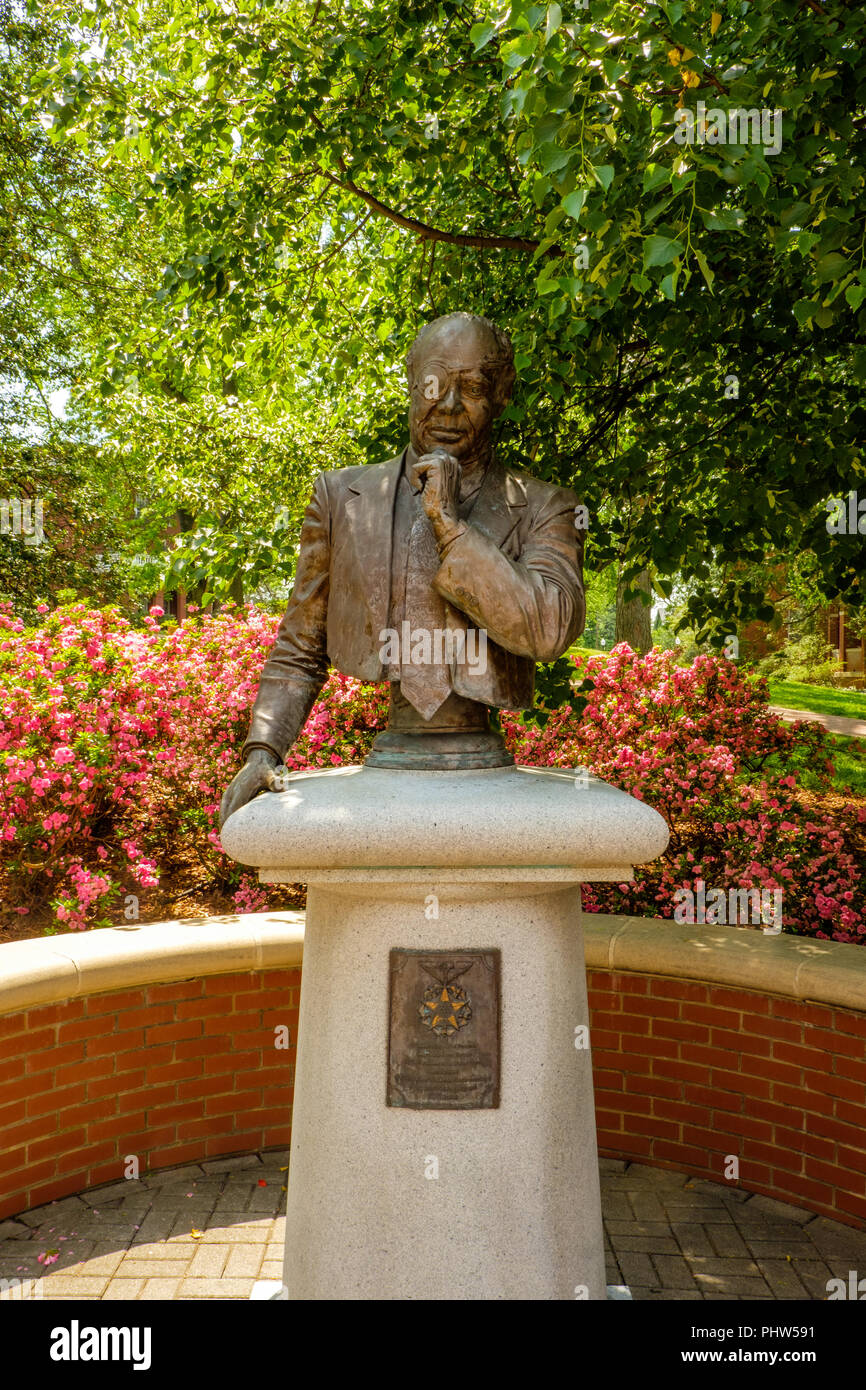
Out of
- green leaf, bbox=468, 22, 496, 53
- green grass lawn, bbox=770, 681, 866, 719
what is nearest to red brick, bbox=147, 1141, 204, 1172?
green leaf, bbox=468, 22, 496, 53

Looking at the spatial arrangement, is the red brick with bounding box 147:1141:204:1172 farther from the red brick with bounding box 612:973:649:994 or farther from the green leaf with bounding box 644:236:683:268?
the green leaf with bounding box 644:236:683:268

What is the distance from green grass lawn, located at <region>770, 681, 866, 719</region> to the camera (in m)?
14.9

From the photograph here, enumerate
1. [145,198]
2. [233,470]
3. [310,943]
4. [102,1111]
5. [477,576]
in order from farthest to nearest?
[233,470] → [145,198] → [102,1111] → [310,943] → [477,576]

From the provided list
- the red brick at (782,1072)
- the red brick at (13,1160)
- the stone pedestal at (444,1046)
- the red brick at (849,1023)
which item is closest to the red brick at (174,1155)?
the red brick at (13,1160)

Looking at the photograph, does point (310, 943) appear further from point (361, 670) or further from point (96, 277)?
point (96, 277)

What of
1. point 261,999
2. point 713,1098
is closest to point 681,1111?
point 713,1098

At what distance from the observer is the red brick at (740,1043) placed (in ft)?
12.6

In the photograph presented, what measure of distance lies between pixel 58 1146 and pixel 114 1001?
1.75ft

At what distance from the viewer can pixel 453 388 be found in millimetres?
2699

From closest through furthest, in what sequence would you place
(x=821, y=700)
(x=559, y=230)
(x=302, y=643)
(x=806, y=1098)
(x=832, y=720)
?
(x=302, y=643) < (x=559, y=230) < (x=806, y=1098) < (x=832, y=720) < (x=821, y=700)

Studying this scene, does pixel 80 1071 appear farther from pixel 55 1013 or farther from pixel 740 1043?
pixel 740 1043

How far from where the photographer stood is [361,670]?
2.75m

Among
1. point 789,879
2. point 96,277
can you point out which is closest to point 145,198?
point 789,879

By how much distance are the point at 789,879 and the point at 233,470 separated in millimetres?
8656
